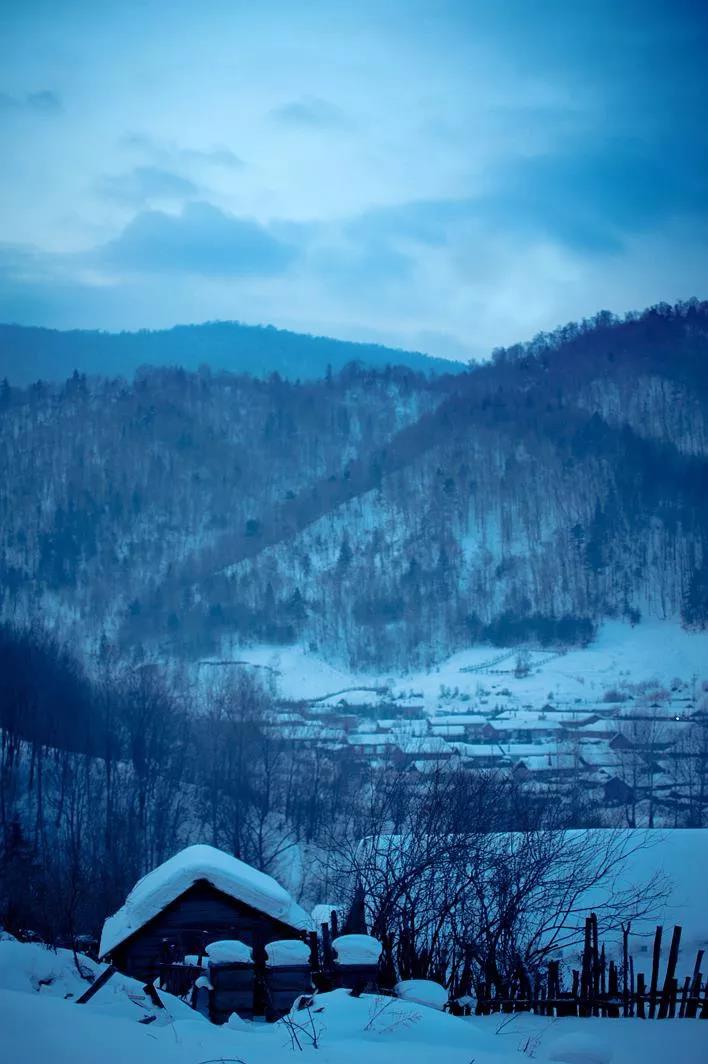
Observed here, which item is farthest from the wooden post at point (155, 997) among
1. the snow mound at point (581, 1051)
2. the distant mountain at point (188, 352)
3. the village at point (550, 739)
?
the distant mountain at point (188, 352)

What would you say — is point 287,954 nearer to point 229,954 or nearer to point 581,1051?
point 229,954

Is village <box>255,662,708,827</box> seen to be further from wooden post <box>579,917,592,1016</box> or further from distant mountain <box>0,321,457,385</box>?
distant mountain <box>0,321,457,385</box>

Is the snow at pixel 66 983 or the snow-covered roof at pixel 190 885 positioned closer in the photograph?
the snow at pixel 66 983

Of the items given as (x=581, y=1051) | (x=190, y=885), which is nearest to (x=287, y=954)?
(x=581, y=1051)

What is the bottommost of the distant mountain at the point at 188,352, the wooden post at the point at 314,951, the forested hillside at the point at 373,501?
the wooden post at the point at 314,951

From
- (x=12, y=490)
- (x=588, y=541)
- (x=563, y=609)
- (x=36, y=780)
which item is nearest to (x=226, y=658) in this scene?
(x=563, y=609)

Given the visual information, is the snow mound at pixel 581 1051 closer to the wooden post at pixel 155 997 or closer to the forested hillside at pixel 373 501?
the wooden post at pixel 155 997

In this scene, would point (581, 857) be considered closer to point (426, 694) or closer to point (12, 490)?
point (426, 694)
